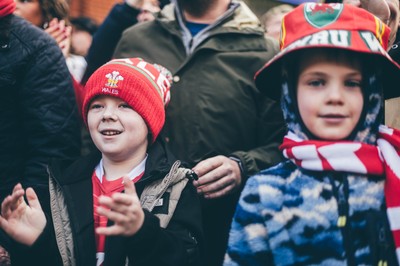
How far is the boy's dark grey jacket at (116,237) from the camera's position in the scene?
113 inches

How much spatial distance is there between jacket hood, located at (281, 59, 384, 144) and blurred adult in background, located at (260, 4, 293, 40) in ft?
5.86

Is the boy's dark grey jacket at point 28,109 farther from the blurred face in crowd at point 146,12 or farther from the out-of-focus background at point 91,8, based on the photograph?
the out-of-focus background at point 91,8

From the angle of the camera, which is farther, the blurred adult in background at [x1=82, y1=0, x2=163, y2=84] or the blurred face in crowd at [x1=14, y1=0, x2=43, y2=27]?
the blurred adult in background at [x1=82, y1=0, x2=163, y2=84]

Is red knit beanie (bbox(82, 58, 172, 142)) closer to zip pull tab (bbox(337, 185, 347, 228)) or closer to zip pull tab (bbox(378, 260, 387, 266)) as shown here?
zip pull tab (bbox(337, 185, 347, 228))

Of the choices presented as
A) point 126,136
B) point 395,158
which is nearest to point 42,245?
point 126,136

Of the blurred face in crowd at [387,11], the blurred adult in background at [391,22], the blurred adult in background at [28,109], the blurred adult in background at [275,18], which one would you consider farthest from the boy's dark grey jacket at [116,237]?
the blurred adult in background at [275,18]

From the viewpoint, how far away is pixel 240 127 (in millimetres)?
3771

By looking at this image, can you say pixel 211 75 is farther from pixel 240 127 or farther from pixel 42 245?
pixel 42 245

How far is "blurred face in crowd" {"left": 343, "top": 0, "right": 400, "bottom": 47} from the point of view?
3484mm

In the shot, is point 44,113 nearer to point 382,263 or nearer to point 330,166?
point 330,166

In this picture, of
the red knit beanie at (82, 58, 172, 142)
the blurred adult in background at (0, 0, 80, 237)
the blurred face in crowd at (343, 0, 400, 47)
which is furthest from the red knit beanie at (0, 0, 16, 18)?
the blurred face in crowd at (343, 0, 400, 47)

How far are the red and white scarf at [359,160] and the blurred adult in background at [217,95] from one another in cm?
70

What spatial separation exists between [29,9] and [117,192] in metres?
1.73

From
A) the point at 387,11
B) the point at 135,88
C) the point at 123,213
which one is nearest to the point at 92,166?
A: the point at 135,88
